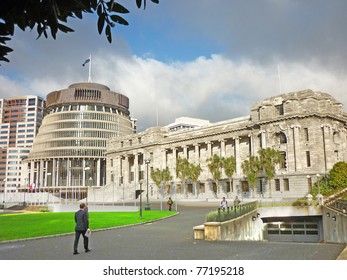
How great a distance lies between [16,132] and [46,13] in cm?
18988

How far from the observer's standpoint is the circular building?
399 feet

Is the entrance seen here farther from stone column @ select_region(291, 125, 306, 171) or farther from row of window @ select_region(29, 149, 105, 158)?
row of window @ select_region(29, 149, 105, 158)

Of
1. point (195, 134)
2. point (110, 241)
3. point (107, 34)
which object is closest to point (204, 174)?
point (195, 134)

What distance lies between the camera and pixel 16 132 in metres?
177

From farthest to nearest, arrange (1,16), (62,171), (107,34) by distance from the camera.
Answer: (62,171), (107,34), (1,16)

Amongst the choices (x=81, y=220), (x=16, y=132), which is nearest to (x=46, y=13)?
(x=81, y=220)

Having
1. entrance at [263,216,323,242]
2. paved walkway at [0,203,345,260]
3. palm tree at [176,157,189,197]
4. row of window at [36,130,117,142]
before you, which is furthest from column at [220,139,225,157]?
row of window at [36,130,117,142]

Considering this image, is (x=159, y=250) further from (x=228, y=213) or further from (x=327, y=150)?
(x=327, y=150)

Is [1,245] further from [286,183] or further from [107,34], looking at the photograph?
[286,183]

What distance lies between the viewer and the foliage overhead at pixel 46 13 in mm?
4035

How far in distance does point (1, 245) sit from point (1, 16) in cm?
1667

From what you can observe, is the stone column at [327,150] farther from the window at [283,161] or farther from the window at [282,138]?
the window at [282,138]

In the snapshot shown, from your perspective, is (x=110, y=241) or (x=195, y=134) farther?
(x=195, y=134)

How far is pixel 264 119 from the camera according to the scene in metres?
66.2
